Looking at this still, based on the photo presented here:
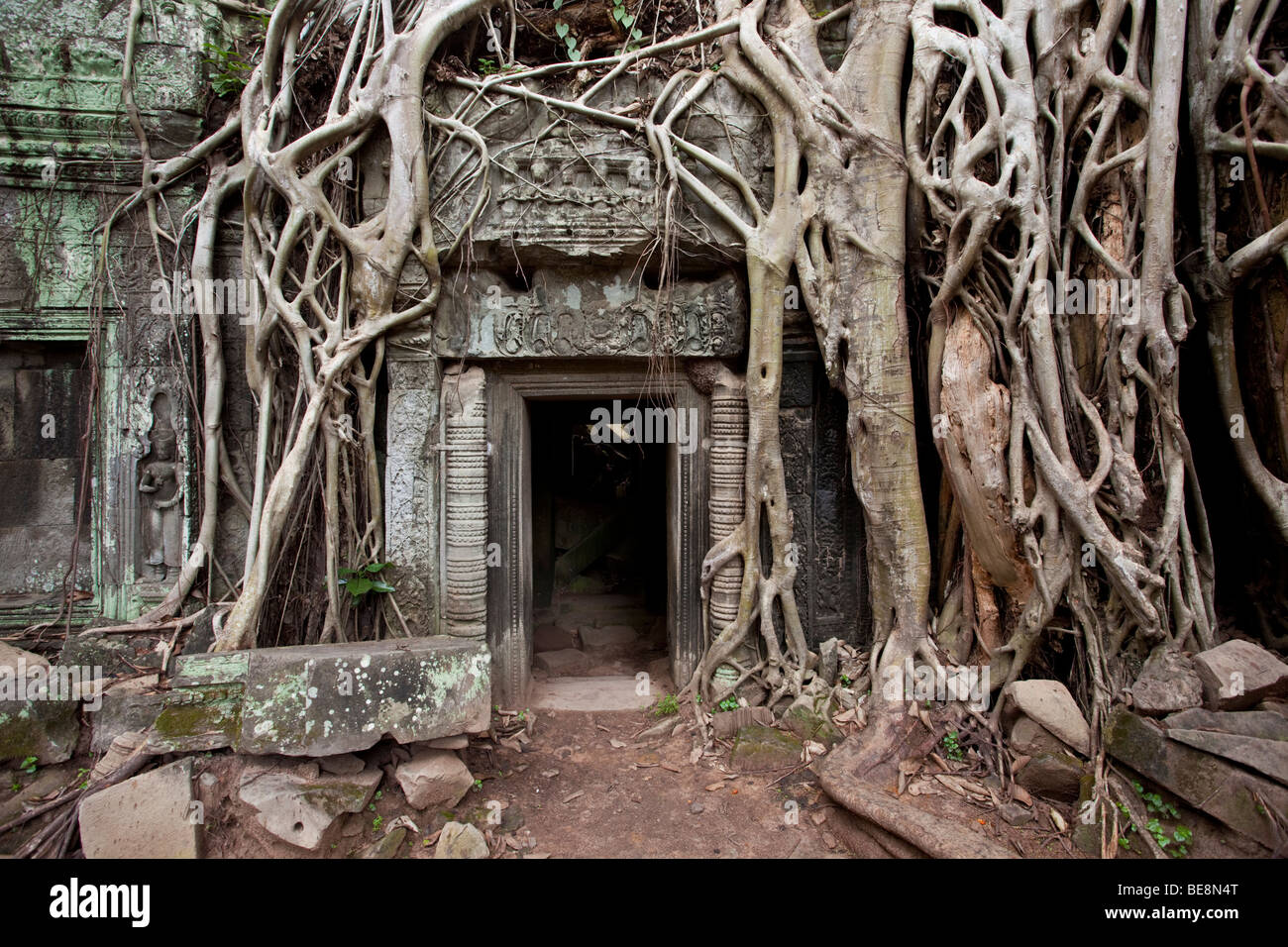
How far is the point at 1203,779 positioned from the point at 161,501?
204 inches

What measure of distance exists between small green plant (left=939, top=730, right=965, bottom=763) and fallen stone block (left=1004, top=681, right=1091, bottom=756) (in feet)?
1.10

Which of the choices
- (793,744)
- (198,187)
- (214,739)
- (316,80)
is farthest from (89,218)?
(793,744)

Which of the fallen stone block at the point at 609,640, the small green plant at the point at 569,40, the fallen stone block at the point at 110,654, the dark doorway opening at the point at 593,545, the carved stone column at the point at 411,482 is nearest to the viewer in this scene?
the fallen stone block at the point at 110,654

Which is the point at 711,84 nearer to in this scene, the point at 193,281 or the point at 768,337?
the point at 768,337

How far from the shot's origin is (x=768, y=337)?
362 cm

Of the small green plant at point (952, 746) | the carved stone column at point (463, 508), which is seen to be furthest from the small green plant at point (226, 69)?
the small green plant at point (952, 746)

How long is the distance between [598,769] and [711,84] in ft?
12.5

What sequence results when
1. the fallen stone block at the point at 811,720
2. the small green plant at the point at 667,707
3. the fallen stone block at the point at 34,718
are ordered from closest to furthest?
the fallen stone block at the point at 34,718
the fallen stone block at the point at 811,720
the small green plant at the point at 667,707

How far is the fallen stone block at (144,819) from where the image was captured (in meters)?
2.58

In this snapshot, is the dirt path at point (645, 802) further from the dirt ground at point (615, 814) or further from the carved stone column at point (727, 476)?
the carved stone column at point (727, 476)

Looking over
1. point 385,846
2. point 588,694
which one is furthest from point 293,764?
point 588,694

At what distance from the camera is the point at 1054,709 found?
2969mm

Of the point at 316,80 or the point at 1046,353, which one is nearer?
the point at 1046,353

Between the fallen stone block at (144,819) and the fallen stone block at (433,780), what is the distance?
2.64 feet
